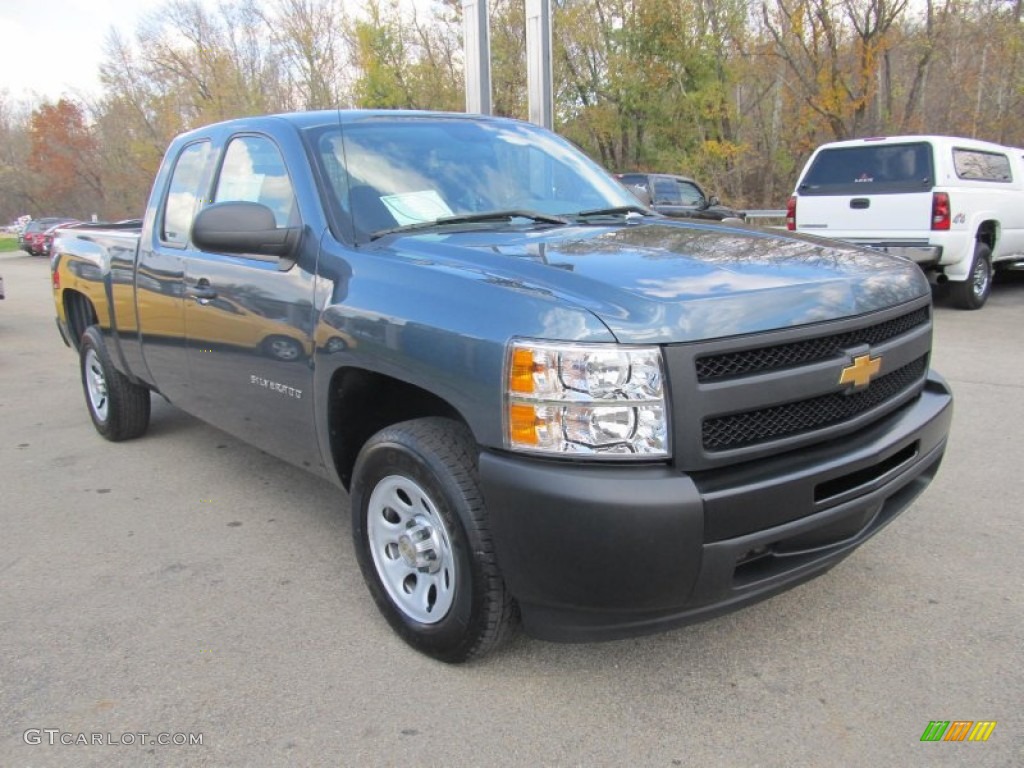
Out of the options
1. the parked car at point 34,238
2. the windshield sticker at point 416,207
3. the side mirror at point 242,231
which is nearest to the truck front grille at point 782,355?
the windshield sticker at point 416,207

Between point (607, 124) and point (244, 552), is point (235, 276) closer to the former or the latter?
point (244, 552)

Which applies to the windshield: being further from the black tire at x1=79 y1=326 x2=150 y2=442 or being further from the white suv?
the white suv

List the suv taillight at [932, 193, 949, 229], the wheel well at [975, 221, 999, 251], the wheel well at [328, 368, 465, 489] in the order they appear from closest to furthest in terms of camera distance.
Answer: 1. the wheel well at [328, 368, 465, 489]
2. the suv taillight at [932, 193, 949, 229]
3. the wheel well at [975, 221, 999, 251]

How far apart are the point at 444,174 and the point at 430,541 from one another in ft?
5.24

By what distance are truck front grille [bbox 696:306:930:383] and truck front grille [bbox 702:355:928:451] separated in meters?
0.12

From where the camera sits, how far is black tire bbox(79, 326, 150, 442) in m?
A: 5.18

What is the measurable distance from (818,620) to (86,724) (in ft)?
8.10

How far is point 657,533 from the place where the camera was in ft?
6.81

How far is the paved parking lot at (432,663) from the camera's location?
2.31 metres

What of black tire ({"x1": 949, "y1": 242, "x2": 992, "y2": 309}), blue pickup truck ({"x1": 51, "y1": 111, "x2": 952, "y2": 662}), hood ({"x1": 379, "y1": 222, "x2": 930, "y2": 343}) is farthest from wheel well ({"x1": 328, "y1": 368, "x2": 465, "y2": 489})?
black tire ({"x1": 949, "y1": 242, "x2": 992, "y2": 309})

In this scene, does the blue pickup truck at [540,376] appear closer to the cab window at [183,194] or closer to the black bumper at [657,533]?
the black bumper at [657,533]

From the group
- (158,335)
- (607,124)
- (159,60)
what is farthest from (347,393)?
(159,60)

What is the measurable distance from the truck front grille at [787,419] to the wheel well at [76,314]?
501 cm

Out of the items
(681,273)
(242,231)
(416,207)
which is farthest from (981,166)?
(242,231)
